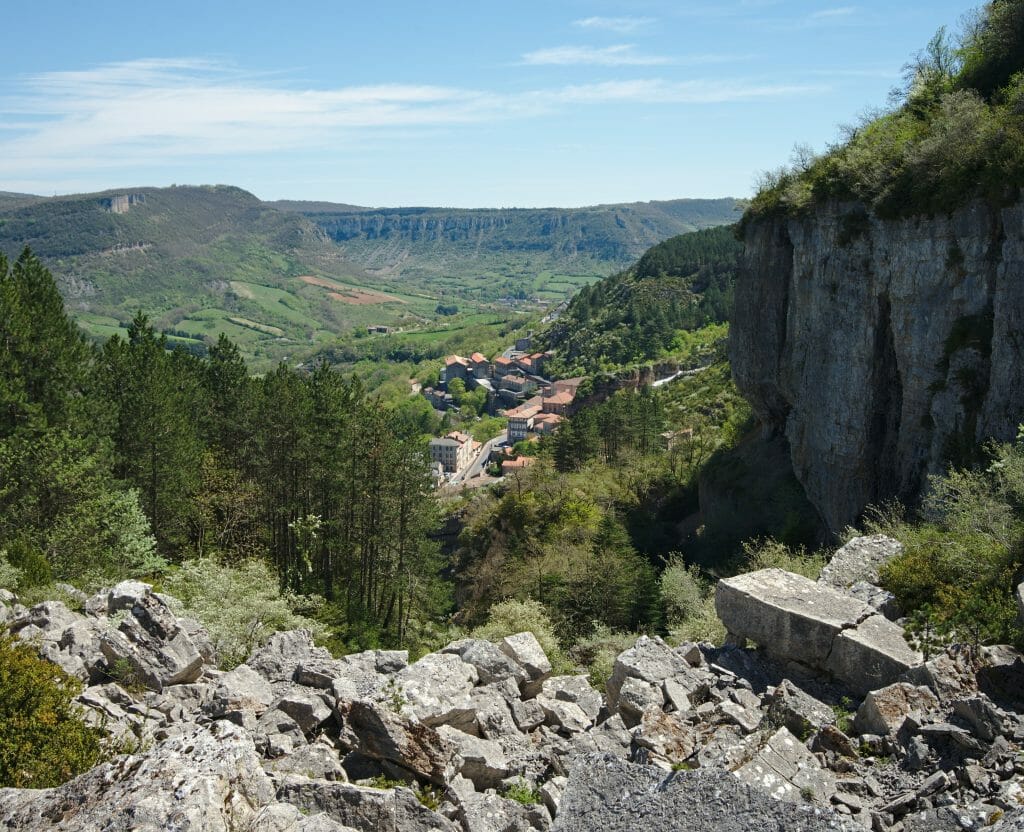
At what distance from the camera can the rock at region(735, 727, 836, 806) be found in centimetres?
742

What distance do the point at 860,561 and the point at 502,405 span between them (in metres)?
121

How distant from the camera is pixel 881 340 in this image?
2927cm

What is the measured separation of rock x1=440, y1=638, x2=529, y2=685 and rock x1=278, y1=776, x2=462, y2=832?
13.3ft

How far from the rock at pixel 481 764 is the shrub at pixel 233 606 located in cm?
654

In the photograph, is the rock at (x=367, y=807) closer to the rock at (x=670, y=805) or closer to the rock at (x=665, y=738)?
the rock at (x=670, y=805)

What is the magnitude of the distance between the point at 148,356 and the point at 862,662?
28.0 m

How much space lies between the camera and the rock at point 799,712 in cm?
945

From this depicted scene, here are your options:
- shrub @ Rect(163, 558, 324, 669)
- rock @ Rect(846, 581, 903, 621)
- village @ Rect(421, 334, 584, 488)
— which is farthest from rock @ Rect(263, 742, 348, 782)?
village @ Rect(421, 334, 584, 488)

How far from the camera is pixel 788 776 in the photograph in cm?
775

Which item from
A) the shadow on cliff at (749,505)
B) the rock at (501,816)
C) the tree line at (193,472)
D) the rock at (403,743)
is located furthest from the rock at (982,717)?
the shadow on cliff at (749,505)

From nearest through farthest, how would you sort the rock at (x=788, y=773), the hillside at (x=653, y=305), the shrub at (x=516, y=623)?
the rock at (x=788, y=773) → the shrub at (x=516, y=623) → the hillside at (x=653, y=305)

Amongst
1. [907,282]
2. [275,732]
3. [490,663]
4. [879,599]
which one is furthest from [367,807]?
[907,282]

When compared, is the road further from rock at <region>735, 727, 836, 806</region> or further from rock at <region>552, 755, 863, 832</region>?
rock at <region>552, 755, 863, 832</region>

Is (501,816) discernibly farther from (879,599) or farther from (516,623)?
(516,623)
